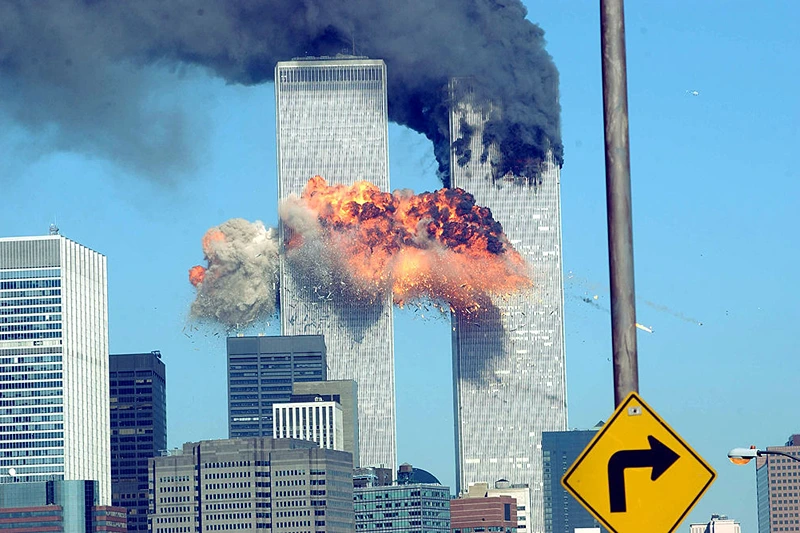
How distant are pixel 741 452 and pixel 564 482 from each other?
2888 centimetres

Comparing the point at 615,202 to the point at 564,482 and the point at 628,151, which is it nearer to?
the point at 628,151

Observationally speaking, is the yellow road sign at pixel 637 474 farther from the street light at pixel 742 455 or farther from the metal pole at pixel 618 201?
the street light at pixel 742 455

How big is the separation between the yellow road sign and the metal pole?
60 centimetres

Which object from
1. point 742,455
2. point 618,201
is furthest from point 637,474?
point 742,455

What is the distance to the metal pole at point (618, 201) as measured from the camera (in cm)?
2195

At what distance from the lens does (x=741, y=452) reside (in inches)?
1945

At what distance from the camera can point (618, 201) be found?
22250mm

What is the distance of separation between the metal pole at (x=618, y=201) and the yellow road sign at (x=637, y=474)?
60 cm

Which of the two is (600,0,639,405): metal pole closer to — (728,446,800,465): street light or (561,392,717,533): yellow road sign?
(561,392,717,533): yellow road sign

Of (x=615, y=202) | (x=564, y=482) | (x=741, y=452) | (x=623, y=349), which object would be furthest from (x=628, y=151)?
(x=741, y=452)

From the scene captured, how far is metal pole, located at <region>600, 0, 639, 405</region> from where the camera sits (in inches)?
864

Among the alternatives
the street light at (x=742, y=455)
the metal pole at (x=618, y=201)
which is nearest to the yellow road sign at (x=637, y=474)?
the metal pole at (x=618, y=201)

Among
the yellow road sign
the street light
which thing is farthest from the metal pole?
the street light

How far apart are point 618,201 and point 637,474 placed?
114 inches
